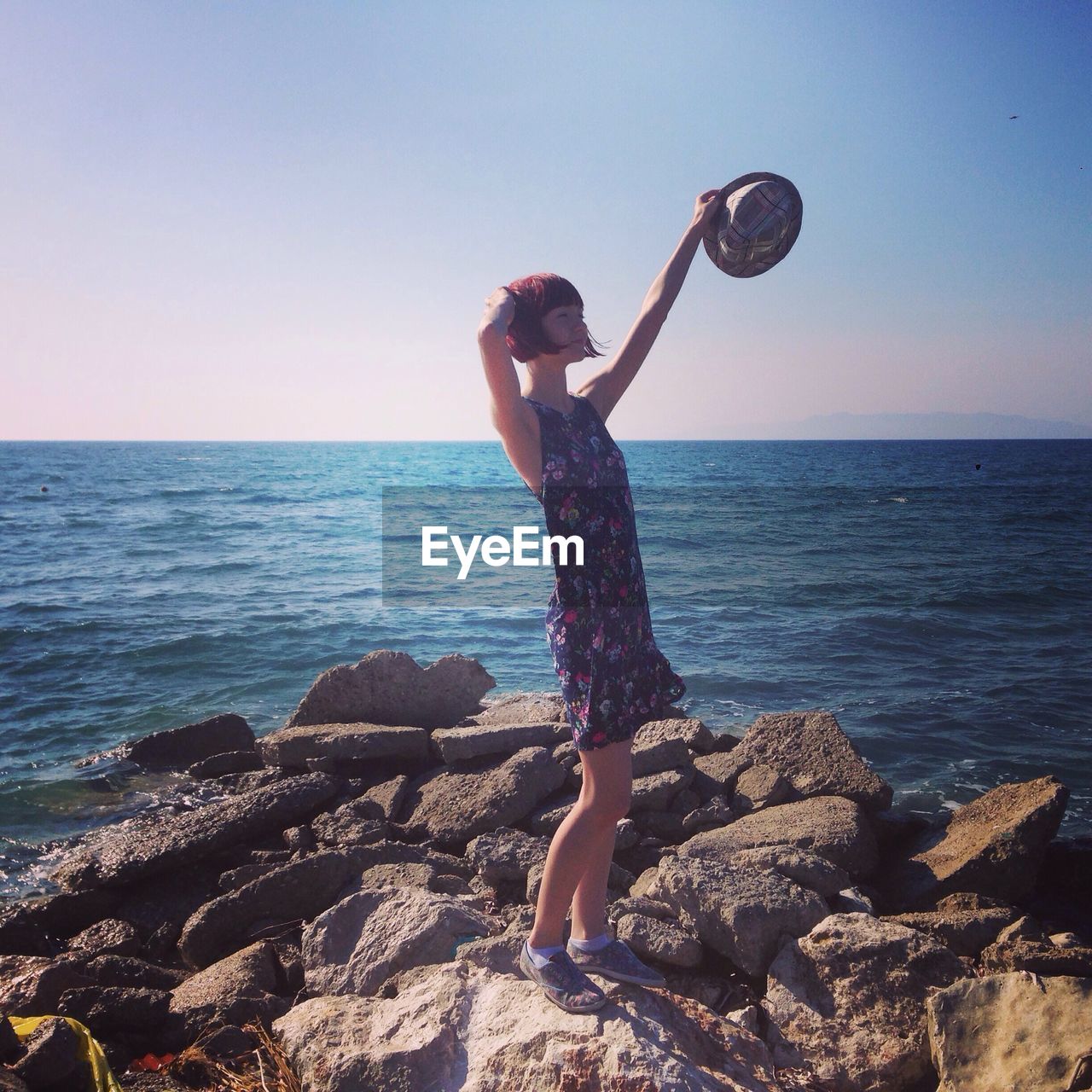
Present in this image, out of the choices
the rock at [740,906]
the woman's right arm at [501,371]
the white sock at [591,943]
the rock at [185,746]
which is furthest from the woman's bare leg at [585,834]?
the rock at [185,746]

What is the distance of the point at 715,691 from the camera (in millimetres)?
10273

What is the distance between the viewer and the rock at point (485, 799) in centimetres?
521

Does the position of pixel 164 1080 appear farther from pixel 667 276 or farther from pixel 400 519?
pixel 400 519

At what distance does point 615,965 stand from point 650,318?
2.32 m

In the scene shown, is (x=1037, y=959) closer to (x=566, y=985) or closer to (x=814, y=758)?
(x=566, y=985)

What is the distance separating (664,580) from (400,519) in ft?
51.5

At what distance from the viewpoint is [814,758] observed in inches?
225

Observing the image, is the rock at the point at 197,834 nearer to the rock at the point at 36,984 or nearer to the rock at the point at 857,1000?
the rock at the point at 36,984

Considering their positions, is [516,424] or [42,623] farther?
[42,623]

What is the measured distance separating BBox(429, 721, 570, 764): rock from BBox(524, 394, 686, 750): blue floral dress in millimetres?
3289

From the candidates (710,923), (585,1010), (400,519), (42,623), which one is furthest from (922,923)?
(400,519)

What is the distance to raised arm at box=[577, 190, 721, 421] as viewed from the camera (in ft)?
10.4

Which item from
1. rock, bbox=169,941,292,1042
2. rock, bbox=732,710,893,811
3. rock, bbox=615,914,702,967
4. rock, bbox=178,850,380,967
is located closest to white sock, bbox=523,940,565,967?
rock, bbox=615,914,702,967

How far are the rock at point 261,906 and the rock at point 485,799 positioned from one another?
2.91ft
